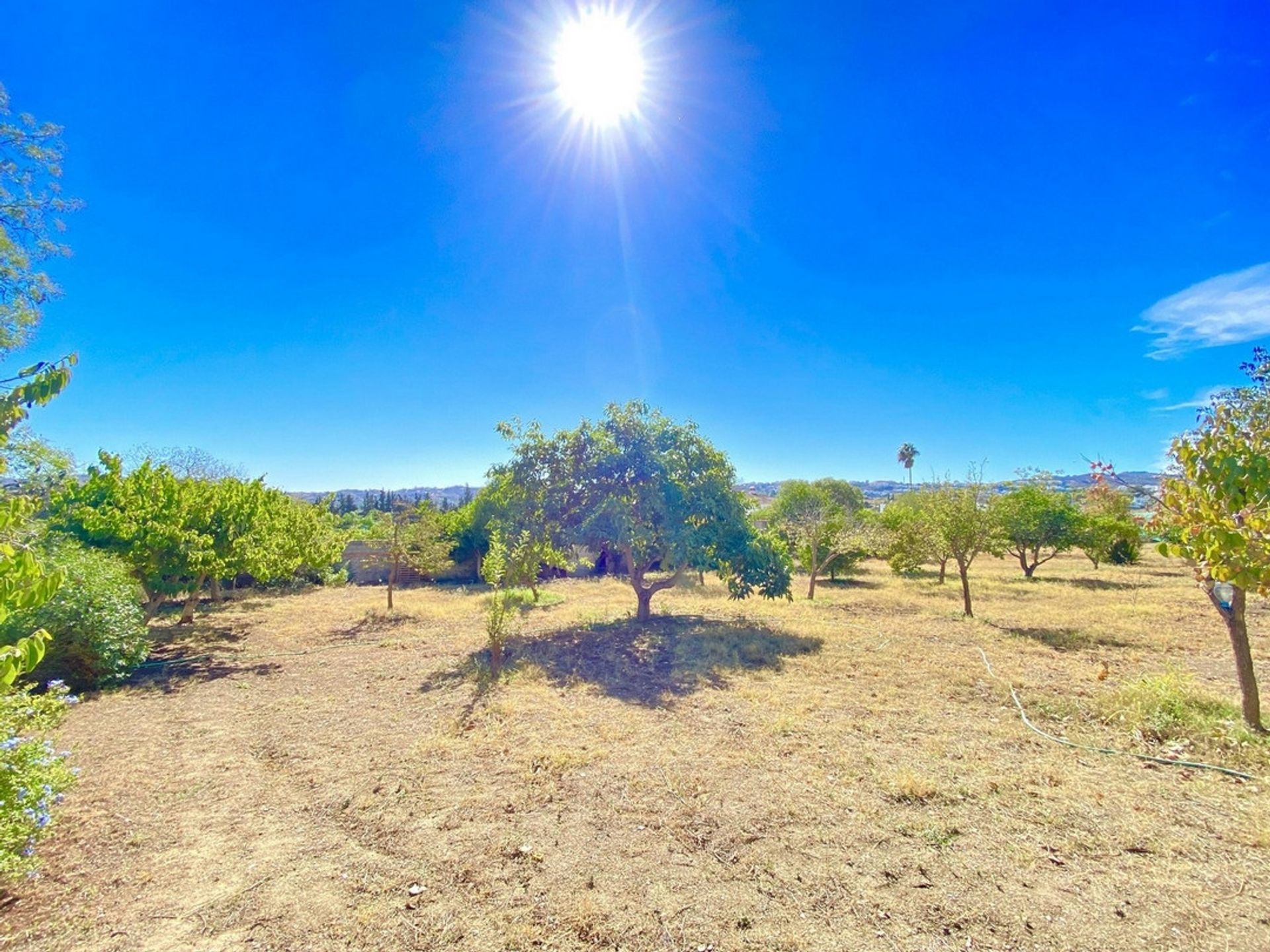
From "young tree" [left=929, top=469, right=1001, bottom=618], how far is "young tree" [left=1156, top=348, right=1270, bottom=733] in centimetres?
863

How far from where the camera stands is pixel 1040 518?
2234 cm

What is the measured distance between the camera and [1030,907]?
323 cm

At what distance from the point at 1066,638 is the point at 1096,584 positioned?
1329 centimetres

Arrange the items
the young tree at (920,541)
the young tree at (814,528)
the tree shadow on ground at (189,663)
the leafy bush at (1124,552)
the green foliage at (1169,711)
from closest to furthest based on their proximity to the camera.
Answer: the green foliage at (1169,711) < the tree shadow on ground at (189,663) < the young tree at (920,541) < the young tree at (814,528) < the leafy bush at (1124,552)

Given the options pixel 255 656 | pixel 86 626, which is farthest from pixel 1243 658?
pixel 255 656

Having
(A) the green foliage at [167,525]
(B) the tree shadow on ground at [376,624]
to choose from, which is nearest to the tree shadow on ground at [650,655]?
(B) the tree shadow on ground at [376,624]

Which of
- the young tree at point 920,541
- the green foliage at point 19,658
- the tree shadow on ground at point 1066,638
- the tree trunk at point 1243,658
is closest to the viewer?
the green foliage at point 19,658

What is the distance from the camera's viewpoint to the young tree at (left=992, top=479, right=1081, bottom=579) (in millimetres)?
22078

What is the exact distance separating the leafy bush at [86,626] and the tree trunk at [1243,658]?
1494cm

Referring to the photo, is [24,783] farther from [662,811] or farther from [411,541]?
[411,541]

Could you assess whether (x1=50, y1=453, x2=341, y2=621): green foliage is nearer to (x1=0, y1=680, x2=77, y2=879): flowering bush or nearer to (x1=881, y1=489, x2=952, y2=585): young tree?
(x1=0, y1=680, x2=77, y2=879): flowering bush

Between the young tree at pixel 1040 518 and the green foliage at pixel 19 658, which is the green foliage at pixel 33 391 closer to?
the green foliage at pixel 19 658

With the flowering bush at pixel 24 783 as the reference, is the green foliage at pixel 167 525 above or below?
above

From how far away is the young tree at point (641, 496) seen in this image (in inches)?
480
